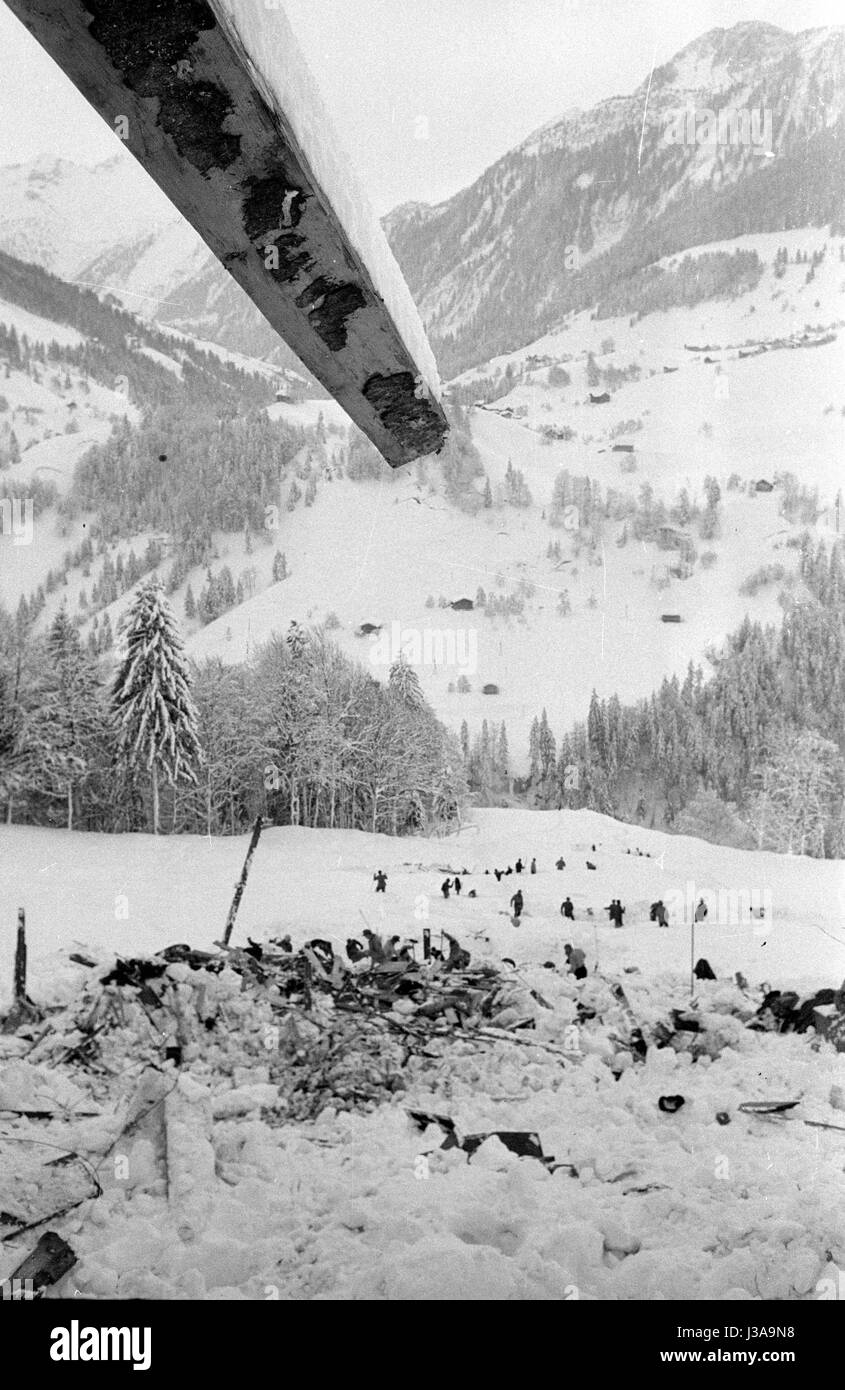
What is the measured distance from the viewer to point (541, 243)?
150m

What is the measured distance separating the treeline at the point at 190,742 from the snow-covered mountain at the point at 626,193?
117m

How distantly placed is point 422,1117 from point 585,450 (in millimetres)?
99209

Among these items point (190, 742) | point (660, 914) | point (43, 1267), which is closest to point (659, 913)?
point (660, 914)

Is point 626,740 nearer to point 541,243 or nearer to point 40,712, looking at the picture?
point 40,712

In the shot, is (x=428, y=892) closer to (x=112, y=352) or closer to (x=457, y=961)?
Result: (x=457, y=961)

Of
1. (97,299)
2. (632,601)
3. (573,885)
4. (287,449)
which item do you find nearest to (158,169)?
(573,885)

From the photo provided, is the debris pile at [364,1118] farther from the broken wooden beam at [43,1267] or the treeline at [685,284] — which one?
the treeline at [685,284]

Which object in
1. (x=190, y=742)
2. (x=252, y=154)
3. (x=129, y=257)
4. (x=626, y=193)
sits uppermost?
(x=129, y=257)

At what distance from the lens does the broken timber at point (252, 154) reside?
0.37m

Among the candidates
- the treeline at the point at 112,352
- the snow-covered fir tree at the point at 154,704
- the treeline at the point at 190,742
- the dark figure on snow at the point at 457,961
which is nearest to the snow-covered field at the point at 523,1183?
the dark figure on snow at the point at 457,961

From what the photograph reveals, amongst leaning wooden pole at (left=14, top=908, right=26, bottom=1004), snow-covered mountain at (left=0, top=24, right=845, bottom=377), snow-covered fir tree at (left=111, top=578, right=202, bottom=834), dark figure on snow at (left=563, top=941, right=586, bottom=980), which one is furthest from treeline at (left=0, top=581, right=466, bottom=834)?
snow-covered mountain at (left=0, top=24, right=845, bottom=377)

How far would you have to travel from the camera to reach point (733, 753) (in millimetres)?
31188

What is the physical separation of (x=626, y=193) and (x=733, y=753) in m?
165

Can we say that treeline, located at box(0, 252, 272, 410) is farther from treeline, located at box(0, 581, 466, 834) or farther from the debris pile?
the debris pile
